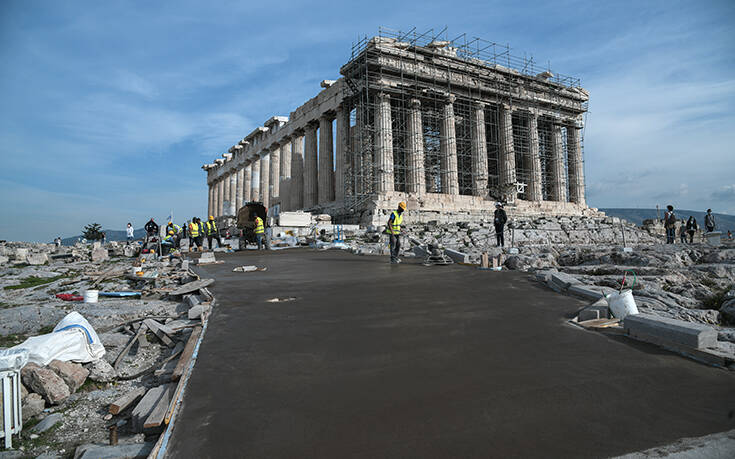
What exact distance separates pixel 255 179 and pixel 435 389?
46106mm

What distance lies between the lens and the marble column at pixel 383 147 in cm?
2733

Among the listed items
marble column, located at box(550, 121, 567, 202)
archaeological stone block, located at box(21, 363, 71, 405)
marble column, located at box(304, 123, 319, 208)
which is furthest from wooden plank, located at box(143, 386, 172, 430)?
marble column, located at box(550, 121, 567, 202)

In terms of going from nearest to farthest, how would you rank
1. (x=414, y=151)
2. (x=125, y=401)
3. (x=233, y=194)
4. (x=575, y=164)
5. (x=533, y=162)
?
1. (x=125, y=401)
2. (x=414, y=151)
3. (x=533, y=162)
4. (x=575, y=164)
5. (x=233, y=194)

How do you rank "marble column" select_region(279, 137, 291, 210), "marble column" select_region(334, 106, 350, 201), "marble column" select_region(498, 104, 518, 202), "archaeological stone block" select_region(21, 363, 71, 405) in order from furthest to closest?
"marble column" select_region(279, 137, 291, 210) → "marble column" select_region(498, 104, 518, 202) → "marble column" select_region(334, 106, 350, 201) → "archaeological stone block" select_region(21, 363, 71, 405)

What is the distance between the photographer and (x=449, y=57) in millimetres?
30375

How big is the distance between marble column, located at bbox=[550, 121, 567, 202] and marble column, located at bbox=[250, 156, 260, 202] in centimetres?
3157

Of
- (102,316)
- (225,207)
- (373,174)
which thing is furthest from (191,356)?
(225,207)

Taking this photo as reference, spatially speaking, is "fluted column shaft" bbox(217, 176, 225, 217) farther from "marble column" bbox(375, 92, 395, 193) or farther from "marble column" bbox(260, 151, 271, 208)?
"marble column" bbox(375, 92, 395, 193)

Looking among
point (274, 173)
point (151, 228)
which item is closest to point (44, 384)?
point (151, 228)

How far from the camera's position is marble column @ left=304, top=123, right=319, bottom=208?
1325 inches

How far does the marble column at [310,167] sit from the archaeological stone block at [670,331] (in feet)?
98.2

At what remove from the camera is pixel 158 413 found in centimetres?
286

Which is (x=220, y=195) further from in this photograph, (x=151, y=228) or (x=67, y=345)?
(x=67, y=345)

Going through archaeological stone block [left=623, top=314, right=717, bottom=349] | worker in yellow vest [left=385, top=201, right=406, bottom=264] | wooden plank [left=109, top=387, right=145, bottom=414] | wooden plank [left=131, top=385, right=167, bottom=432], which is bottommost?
wooden plank [left=109, top=387, right=145, bottom=414]
